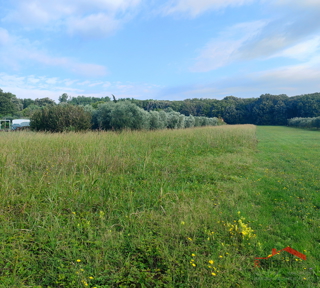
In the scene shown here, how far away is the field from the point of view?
2.63 metres

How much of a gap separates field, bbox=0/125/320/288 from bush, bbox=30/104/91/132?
29.6 feet

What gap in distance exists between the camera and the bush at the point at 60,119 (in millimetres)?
15891

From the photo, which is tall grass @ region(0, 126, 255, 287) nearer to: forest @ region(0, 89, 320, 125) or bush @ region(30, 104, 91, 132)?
bush @ region(30, 104, 91, 132)

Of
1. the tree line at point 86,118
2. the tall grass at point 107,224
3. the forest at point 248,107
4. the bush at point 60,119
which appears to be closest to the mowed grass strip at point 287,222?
the tall grass at point 107,224

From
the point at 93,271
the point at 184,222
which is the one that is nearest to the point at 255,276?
the point at 184,222

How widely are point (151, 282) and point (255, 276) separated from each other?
1327mm

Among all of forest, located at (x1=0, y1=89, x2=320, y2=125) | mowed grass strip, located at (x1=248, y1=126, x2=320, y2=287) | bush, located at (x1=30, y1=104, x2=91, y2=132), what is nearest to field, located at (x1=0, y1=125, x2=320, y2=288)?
mowed grass strip, located at (x1=248, y1=126, x2=320, y2=287)

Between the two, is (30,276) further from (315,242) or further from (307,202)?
(307,202)

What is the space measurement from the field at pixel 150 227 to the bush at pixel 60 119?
9.01m

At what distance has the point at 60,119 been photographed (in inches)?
620

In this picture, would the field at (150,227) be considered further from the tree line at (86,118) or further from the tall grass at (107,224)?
the tree line at (86,118)

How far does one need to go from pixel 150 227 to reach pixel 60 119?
14.4 meters

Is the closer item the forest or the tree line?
the tree line

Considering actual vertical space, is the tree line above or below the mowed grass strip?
above
